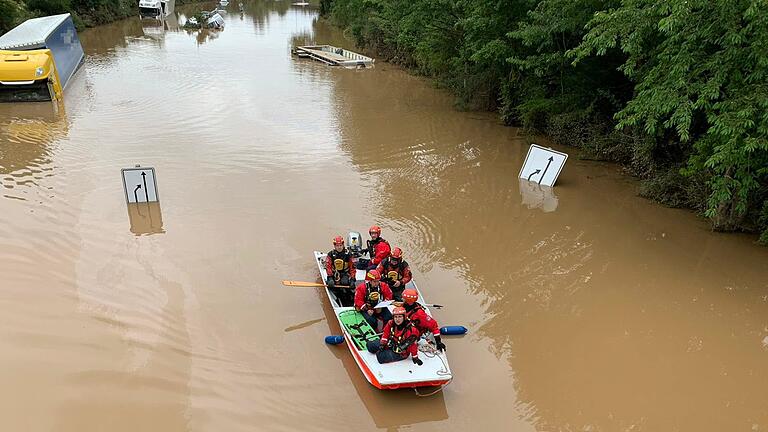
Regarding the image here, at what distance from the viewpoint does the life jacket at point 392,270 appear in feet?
31.5


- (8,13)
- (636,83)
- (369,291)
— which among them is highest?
(636,83)

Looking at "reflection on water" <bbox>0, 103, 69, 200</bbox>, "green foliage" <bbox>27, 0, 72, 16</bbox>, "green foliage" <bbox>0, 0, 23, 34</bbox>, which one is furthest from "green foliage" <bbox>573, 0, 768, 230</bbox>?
"green foliage" <bbox>27, 0, 72, 16</bbox>

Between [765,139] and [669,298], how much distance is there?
3.16m

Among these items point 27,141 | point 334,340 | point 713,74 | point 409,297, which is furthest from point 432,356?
point 27,141

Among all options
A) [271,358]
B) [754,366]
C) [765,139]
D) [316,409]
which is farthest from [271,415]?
[765,139]

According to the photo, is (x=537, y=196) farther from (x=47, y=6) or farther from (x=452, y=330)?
(x=47, y=6)

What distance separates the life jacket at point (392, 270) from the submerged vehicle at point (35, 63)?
762 inches

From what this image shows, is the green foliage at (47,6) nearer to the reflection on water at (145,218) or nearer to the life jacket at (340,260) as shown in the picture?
the reflection on water at (145,218)

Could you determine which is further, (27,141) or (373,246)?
(27,141)

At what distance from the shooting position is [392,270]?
963cm

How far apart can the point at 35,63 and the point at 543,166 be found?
Result: 64.6 ft

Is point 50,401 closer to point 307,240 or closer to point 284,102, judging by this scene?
point 307,240

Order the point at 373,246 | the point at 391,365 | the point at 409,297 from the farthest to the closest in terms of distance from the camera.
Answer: the point at 373,246
the point at 409,297
the point at 391,365

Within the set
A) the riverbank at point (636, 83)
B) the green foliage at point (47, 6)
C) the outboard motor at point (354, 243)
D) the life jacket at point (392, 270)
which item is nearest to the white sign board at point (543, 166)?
the riverbank at point (636, 83)
